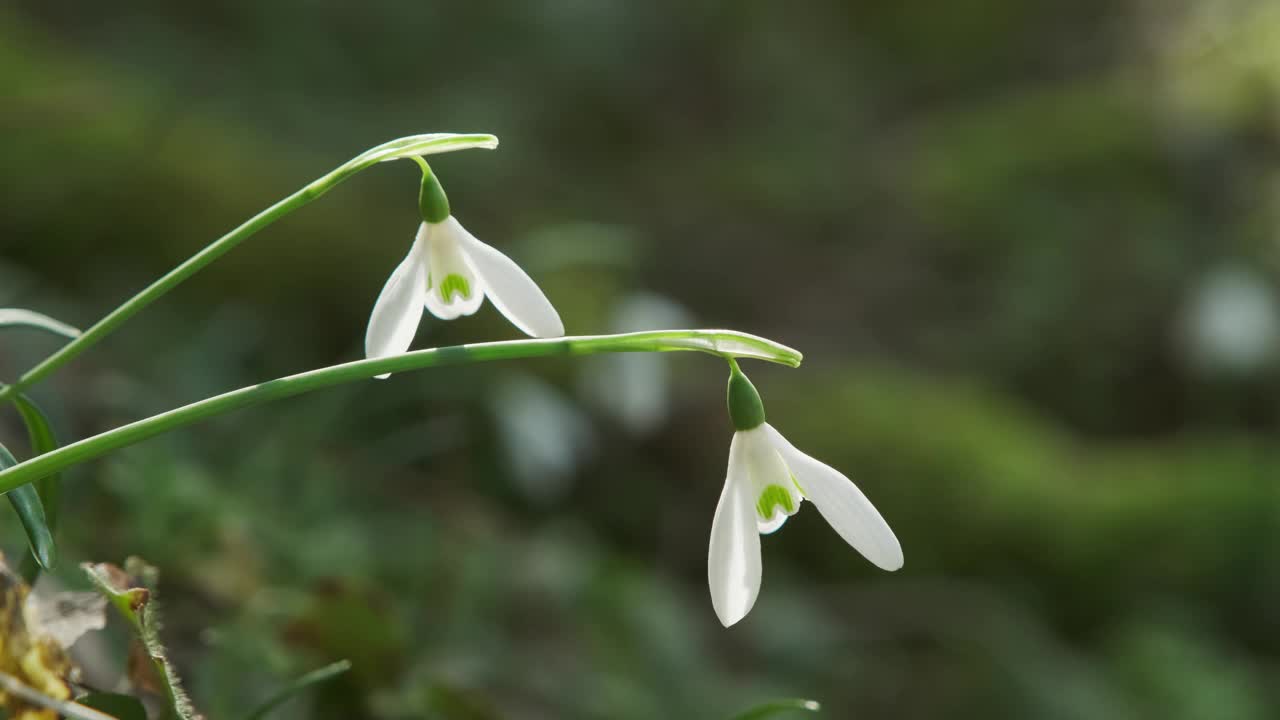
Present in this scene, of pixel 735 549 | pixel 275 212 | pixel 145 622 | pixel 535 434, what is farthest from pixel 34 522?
pixel 535 434

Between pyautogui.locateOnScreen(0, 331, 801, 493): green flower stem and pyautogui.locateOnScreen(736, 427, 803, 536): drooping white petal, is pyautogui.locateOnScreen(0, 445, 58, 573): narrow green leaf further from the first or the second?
pyautogui.locateOnScreen(736, 427, 803, 536): drooping white petal

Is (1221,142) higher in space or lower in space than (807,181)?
higher

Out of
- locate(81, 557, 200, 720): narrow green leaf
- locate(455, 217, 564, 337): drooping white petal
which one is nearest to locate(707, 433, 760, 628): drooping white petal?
locate(455, 217, 564, 337): drooping white petal

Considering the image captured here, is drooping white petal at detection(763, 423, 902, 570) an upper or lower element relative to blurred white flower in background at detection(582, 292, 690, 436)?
lower

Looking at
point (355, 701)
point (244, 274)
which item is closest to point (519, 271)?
point (355, 701)

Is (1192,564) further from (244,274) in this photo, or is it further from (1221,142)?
(1221,142)

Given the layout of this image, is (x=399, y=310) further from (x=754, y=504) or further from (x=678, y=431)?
(x=678, y=431)
